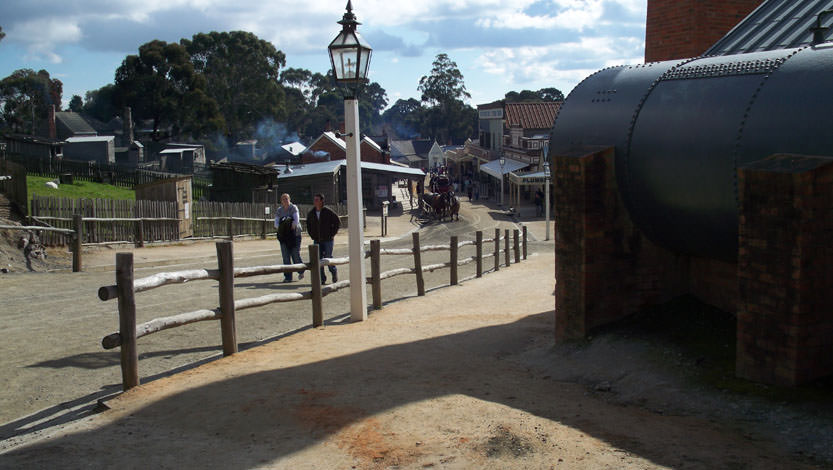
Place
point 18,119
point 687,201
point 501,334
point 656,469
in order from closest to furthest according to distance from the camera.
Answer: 1. point 656,469
2. point 687,201
3. point 501,334
4. point 18,119

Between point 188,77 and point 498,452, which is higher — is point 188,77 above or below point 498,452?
above

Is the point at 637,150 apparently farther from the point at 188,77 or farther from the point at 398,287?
the point at 188,77

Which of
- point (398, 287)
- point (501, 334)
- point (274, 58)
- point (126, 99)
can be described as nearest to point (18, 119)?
point (126, 99)

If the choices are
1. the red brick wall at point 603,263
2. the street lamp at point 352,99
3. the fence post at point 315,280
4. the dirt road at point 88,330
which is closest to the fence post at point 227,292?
the dirt road at point 88,330

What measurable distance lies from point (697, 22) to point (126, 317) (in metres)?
9.22

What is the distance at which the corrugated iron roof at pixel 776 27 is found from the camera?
26.2 ft

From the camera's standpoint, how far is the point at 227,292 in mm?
7125

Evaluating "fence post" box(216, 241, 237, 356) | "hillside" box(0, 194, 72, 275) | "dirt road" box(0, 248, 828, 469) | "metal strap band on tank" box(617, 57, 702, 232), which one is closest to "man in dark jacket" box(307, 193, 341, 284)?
"dirt road" box(0, 248, 828, 469)

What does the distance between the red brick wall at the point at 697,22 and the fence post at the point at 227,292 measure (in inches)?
301

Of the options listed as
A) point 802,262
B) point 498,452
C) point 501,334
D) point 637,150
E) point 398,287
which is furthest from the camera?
point 398,287

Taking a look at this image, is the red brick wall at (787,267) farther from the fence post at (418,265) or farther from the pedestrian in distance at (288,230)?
the pedestrian in distance at (288,230)

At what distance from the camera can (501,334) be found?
8.59 metres

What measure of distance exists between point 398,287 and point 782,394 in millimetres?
9216

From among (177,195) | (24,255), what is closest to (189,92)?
→ (177,195)
